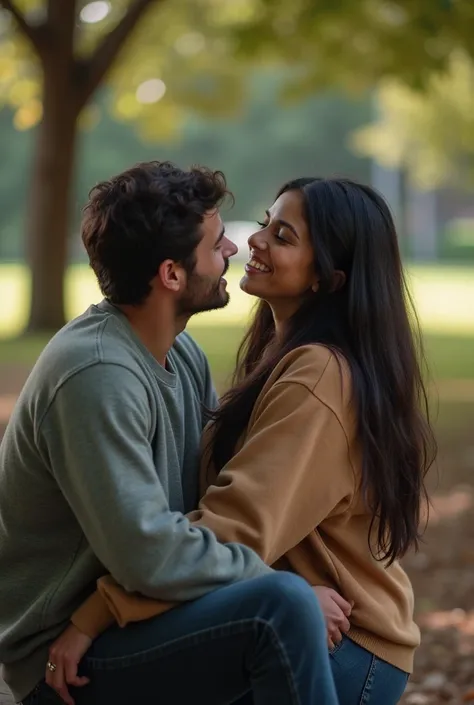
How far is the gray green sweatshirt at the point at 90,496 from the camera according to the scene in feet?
8.67

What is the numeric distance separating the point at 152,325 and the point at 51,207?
48.0 feet

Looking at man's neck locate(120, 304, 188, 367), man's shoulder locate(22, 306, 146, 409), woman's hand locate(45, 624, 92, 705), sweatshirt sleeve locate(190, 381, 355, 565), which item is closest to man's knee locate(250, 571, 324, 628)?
sweatshirt sleeve locate(190, 381, 355, 565)

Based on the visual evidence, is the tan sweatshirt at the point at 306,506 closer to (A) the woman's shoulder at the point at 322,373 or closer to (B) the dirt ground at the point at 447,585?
(A) the woman's shoulder at the point at 322,373

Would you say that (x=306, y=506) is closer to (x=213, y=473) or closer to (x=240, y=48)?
(x=213, y=473)

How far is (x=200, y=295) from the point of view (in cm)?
301

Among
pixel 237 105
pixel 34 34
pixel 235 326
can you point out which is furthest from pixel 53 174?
pixel 237 105

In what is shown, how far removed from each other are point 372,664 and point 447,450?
688cm

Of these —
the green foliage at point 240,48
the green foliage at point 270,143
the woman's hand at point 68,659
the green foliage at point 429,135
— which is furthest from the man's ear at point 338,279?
the green foliage at point 270,143

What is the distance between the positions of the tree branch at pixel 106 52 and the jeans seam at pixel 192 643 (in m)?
14.3

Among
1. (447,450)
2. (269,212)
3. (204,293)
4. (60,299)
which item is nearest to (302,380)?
(204,293)

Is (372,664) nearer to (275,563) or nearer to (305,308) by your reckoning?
(275,563)

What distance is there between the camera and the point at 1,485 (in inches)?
114

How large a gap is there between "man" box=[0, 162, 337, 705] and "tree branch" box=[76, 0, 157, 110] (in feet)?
45.0

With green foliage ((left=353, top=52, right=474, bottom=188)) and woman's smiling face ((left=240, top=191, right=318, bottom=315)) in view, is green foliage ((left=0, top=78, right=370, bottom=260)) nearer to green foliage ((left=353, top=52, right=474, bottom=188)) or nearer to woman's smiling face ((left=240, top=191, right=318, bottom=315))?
green foliage ((left=353, top=52, right=474, bottom=188))
